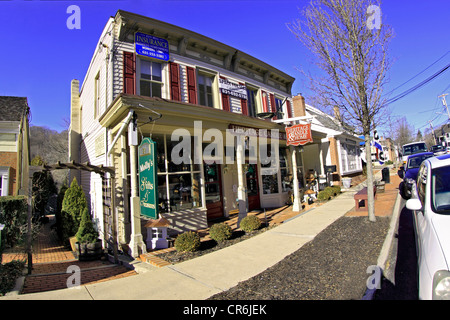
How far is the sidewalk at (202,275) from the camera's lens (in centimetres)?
383

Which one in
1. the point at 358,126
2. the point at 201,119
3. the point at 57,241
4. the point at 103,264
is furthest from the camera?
the point at 57,241

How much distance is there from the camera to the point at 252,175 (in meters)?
11.9

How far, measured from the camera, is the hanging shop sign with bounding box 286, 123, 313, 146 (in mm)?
9852

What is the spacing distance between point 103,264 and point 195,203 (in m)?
3.30

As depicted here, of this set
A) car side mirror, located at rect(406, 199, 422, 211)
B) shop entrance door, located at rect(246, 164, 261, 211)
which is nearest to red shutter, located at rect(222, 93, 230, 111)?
shop entrance door, located at rect(246, 164, 261, 211)

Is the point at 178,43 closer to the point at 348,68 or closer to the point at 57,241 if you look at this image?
the point at 348,68

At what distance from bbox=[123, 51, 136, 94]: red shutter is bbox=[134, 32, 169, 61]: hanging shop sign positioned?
13.9 inches

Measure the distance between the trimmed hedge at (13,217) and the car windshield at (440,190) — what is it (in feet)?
36.9

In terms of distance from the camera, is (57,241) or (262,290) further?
(57,241)

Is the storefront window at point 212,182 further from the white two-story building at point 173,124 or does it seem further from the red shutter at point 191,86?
the red shutter at point 191,86

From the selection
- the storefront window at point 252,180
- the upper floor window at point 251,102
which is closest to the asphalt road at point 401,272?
the storefront window at point 252,180

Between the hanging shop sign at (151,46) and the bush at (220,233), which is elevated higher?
the hanging shop sign at (151,46)
